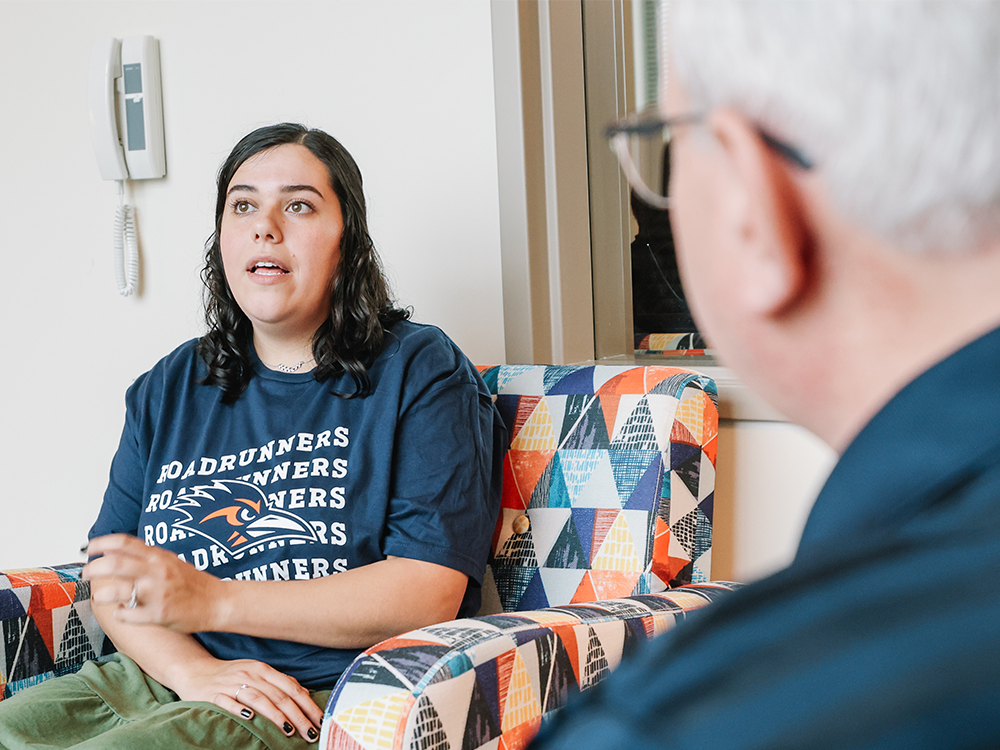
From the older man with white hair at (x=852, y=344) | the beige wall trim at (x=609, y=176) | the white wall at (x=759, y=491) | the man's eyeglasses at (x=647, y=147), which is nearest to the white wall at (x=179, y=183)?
the beige wall trim at (x=609, y=176)

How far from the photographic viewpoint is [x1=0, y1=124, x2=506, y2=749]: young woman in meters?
1.25

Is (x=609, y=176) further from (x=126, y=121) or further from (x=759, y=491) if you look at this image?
(x=126, y=121)

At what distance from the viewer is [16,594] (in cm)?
144

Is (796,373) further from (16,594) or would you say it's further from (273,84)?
(273,84)

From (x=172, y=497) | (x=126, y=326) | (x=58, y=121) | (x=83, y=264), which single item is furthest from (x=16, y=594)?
(x=58, y=121)

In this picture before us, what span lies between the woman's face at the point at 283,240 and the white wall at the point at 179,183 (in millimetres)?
375

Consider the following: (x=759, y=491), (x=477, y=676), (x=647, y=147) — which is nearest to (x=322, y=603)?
(x=477, y=676)

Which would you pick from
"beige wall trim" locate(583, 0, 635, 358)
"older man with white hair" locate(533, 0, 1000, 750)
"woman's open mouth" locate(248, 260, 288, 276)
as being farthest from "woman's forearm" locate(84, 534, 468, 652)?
"older man with white hair" locate(533, 0, 1000, 750)

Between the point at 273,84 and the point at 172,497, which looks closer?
the point at 172,497

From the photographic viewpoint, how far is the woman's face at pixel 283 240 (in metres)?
1.52

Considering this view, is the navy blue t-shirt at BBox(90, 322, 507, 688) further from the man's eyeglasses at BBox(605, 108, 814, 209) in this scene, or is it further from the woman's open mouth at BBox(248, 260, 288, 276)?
the man's eyeglasses at BBox(605, 108, 814, 209)

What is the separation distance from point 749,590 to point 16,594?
1435mm

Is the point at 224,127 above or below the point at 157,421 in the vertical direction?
above

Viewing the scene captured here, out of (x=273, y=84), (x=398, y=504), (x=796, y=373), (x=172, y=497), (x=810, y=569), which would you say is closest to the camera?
(x=810, y=569)
